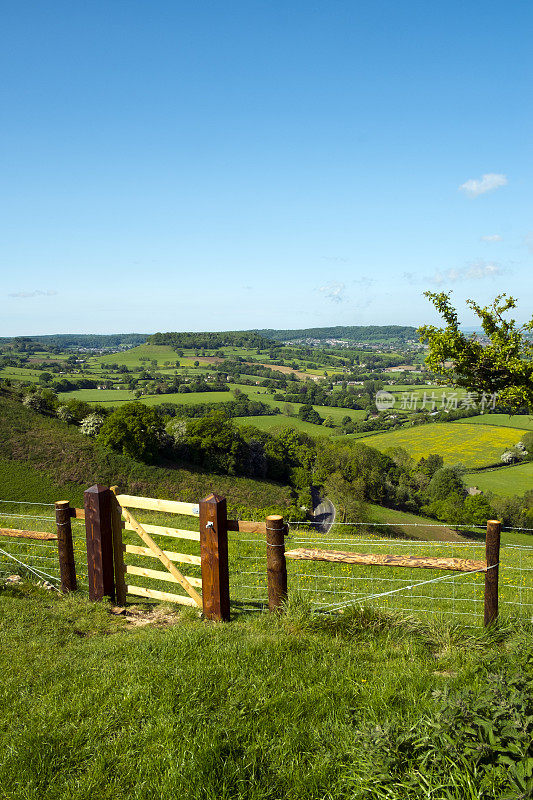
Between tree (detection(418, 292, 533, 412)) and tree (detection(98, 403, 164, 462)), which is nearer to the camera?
tree (detection(418, 292, 533, 412))

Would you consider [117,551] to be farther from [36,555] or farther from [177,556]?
[36,555]

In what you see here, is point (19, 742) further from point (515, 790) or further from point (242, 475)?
point (242, 475)

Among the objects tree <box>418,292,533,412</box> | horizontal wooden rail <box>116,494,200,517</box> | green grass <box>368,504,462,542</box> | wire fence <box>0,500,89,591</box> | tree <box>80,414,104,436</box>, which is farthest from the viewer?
tree <box>80,414,104,436</box>

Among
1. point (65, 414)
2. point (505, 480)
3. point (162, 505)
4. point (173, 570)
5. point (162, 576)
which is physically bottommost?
point (505, 480)

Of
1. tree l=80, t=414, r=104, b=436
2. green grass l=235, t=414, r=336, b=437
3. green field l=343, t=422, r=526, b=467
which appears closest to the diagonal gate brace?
tree l=80, t=414, r=104, b=436

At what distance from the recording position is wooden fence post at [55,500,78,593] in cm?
703

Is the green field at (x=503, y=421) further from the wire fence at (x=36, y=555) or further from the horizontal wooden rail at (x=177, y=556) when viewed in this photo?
the horizontal wooden rail at (x=177, y=556)

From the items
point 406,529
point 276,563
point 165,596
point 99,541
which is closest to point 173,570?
point 165,596

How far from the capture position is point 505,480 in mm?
68812

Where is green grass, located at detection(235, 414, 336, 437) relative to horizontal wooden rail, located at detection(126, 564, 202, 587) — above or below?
below

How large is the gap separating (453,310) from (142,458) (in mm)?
38942

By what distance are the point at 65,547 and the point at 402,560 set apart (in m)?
4.86

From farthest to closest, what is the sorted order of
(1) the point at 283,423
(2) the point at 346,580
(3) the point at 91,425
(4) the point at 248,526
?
(1) the point at 283,423 → (3) the point at 91,425 → (2) the point at 346,580 → (4) the point at 248,526

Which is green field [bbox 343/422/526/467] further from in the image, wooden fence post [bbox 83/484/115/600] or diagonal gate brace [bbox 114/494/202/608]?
wooden fence post [bbox 83/484/115/600]
